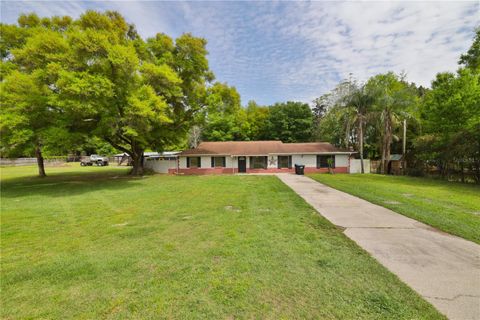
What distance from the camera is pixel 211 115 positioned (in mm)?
19375

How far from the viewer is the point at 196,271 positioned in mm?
3352

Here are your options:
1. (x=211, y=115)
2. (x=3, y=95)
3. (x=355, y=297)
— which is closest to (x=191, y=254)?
(x=355, y=297)

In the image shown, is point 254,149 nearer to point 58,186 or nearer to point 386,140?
point 386,140

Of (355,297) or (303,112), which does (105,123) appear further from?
(303,112)

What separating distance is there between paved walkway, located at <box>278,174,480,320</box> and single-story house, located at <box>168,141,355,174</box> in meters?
15.7

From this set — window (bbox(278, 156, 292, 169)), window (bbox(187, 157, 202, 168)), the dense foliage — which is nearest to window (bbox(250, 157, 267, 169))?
window (bbox(278, 156, 292, 169))

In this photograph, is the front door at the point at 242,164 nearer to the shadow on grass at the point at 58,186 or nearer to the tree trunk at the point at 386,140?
the shadow on grass at the point at 58,186

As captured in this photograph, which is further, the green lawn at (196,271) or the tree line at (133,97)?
the tree line at (133,97)

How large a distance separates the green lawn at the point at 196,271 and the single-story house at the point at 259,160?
51.9ft

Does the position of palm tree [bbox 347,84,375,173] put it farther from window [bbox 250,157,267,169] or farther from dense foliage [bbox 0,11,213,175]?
dense foliage [bbox 0,11,213,175]

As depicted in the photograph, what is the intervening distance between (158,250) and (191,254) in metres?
0.73

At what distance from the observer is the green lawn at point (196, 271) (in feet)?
8.21

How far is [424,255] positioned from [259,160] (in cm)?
1898

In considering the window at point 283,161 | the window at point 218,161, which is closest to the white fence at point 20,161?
the window at point 218,161
